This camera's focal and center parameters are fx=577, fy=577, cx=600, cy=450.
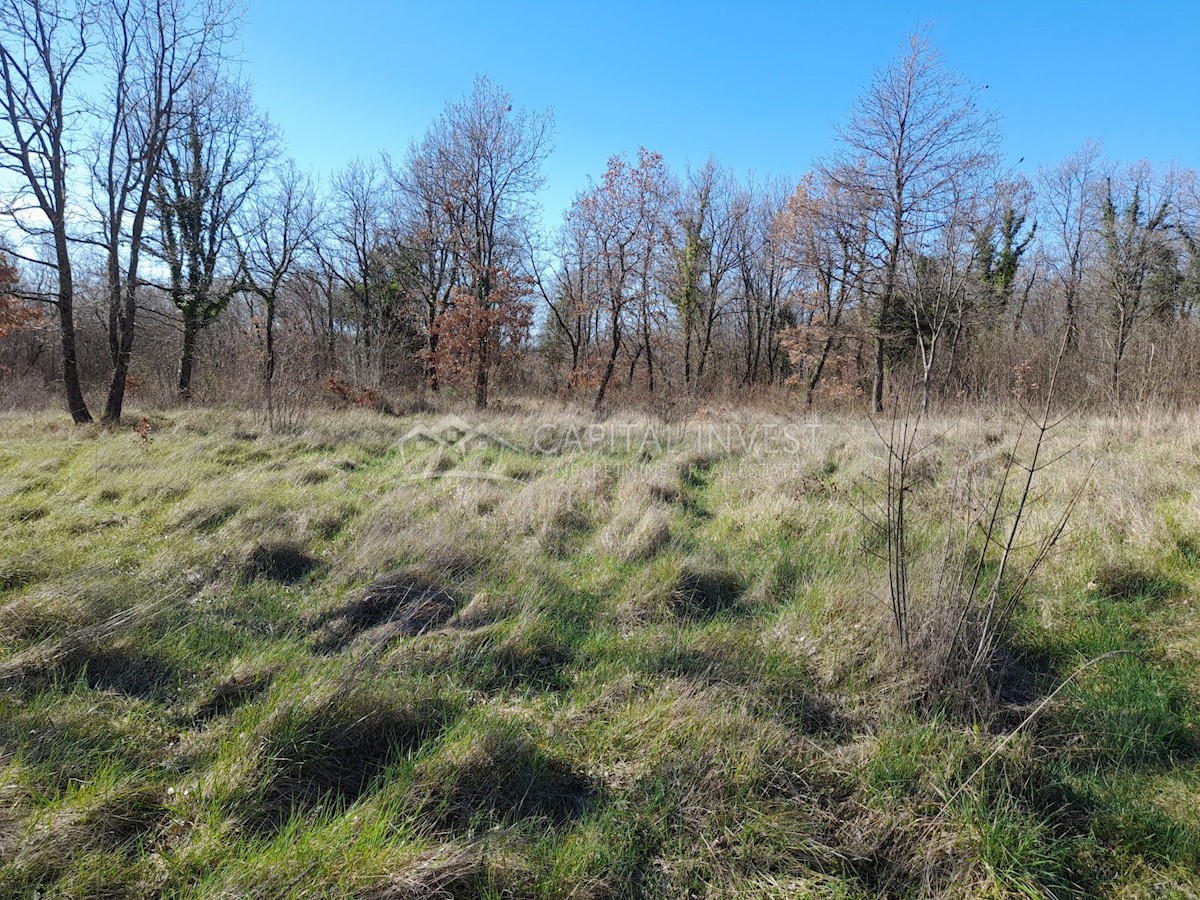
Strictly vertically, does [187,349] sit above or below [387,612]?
above

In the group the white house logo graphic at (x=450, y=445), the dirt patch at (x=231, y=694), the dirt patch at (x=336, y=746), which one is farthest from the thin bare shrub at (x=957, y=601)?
the white house logo graphic at (x=450, y=445)

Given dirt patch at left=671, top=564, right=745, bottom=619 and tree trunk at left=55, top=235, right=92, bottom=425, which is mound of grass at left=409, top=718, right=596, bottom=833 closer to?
dirt patch at left=671, top=564, right=745, bottom=619

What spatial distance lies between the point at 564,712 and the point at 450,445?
279 inches

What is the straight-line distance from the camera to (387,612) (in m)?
3.85

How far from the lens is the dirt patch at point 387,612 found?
11.4ft

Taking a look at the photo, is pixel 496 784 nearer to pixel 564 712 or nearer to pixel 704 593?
pixel 564 712

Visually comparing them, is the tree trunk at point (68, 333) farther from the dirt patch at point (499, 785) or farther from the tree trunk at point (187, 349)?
the dirt patch at point (499, 785)

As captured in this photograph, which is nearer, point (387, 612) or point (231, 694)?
point (231, 694)

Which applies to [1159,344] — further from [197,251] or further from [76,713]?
[197,251]

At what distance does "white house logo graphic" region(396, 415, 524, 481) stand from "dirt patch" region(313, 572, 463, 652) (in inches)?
130

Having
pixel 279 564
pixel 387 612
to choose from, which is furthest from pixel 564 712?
pixel 279 564

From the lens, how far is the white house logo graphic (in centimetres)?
758

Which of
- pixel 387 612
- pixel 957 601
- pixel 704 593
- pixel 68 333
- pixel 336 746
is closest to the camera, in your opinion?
pixel 336 746

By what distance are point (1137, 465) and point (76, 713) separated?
8.60 meters
